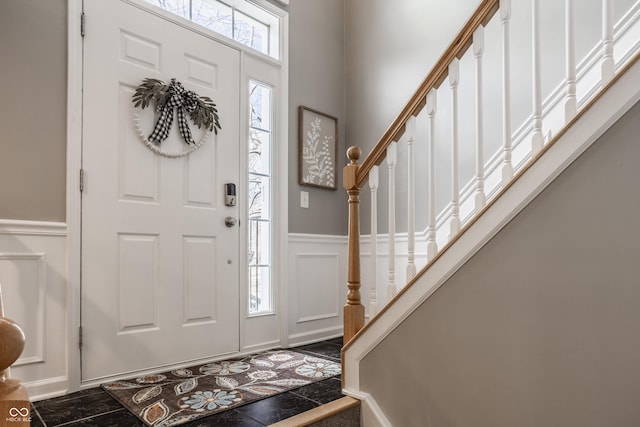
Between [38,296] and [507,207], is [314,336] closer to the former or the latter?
[38,296]

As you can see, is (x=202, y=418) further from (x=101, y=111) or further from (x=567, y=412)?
(x=101, y=111)

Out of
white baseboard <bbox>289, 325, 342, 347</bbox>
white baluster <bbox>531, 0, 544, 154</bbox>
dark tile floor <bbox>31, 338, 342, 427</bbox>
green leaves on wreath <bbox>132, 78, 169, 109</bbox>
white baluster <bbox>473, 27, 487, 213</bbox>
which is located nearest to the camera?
white baluster <bbox>531, 0, 544, 154</bbox>

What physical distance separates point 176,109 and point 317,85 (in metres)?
1.28

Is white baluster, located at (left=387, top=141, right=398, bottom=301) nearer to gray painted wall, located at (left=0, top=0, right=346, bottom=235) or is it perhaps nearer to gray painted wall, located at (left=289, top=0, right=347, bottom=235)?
gray painted wall, located at (left=289, top=0, right=347, bottom=235)

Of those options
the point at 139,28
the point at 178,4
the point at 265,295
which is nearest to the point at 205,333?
the point at 265,295

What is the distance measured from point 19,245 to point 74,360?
2.00 ft

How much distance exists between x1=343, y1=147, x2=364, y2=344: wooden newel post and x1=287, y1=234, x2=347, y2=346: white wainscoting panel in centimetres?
111

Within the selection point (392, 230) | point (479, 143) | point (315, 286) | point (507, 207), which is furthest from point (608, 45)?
point (315, 286)

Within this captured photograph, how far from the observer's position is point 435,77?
1.87 m

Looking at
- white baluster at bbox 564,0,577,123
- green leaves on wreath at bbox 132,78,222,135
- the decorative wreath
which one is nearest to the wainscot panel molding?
the decorative wreath

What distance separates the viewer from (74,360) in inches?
85.0

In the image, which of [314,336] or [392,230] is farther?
[314,336]

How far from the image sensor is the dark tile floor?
1.81m

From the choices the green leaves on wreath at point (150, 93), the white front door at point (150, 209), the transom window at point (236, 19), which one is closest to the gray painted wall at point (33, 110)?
the white front door at point (150, 209)
